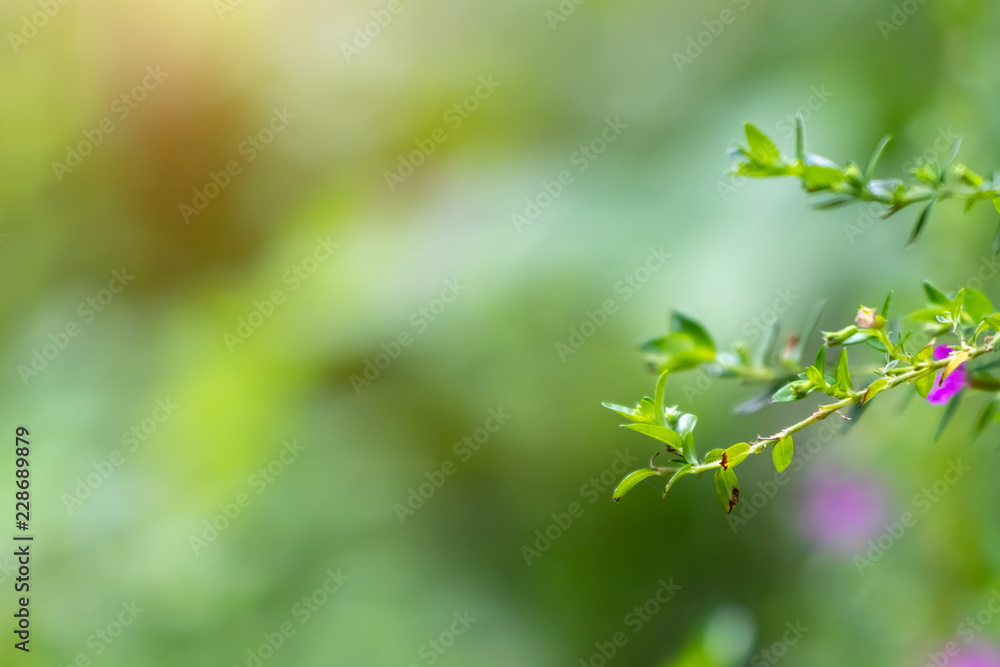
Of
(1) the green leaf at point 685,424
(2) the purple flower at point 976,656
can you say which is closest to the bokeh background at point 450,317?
(2) the purple flower at point 976,656

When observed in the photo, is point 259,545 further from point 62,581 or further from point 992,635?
point 992,635

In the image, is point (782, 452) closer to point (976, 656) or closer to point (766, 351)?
point (766, 351)

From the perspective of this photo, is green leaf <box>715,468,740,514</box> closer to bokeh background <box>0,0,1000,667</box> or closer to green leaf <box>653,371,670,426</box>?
green leaf <box>653,371,670,426</box>

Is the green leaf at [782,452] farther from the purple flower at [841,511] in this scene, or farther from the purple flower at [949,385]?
the purple flower at [841,511]

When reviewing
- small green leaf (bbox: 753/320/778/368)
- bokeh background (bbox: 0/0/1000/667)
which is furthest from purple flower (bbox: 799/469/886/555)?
small green leaf (bbox: 753/320/778/368)

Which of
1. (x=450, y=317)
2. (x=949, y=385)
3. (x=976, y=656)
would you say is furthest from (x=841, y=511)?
(x=949, y=385)

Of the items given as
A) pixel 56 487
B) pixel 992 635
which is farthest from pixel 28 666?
pixel 992 635

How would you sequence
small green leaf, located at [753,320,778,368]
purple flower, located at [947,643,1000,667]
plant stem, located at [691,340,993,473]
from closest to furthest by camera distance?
plant stem, located at [691,340,993,473]
small green leaf, located at [753,320,778,368]
purple flower, located at [947,643,1000,667]
